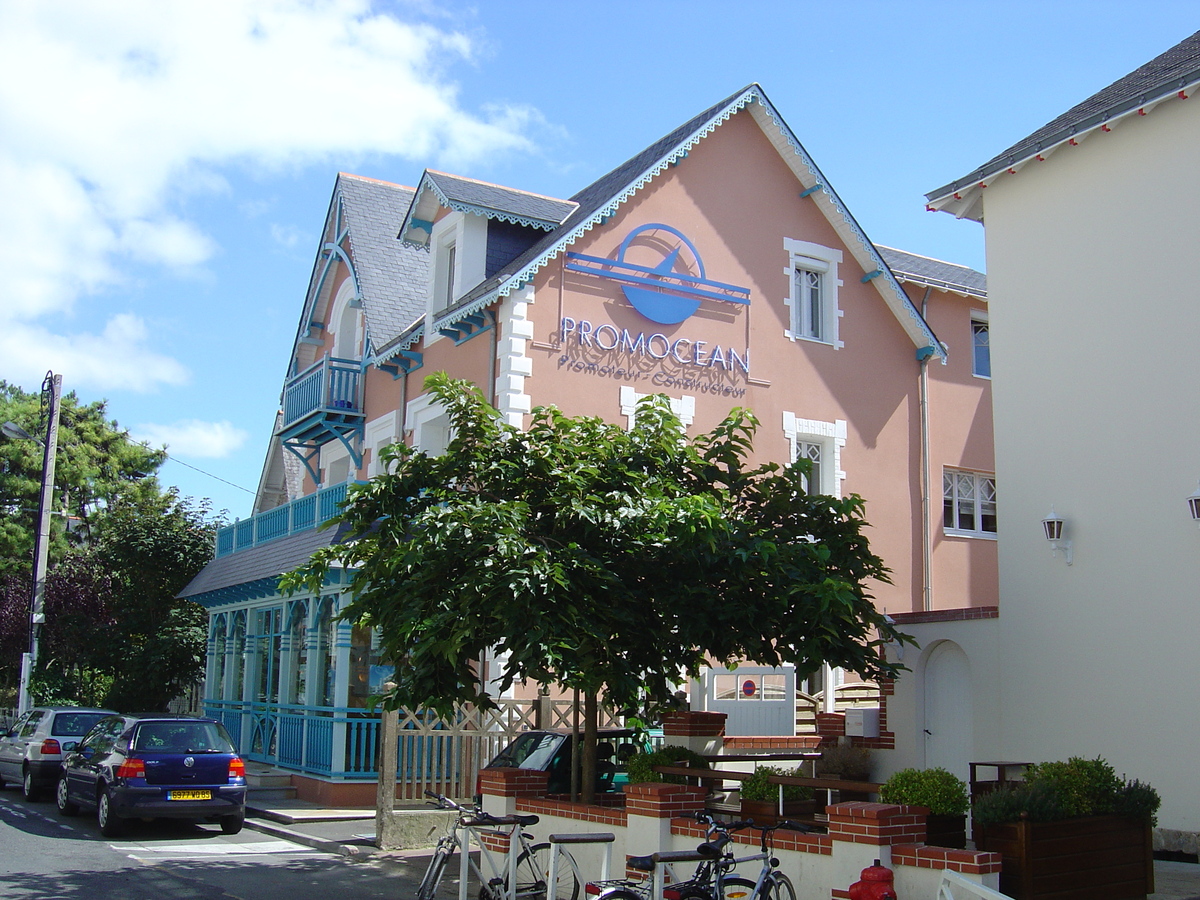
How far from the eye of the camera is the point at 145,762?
1394cm

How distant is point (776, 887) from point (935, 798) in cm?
140

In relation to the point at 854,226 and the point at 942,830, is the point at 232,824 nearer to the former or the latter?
the point at 942,830

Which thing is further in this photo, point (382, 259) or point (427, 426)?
point (382, 259)

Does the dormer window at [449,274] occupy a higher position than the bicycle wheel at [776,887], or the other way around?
the dormer window at [449,274]

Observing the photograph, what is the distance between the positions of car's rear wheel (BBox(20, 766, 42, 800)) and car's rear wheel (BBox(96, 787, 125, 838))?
444cm

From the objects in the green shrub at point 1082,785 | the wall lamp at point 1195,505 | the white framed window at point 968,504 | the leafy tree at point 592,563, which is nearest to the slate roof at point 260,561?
the leafy tree at point 592,563

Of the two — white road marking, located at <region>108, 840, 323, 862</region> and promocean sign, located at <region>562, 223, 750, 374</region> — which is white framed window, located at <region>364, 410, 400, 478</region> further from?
white road marking, located at <region>108, 840, 323, 862</region>

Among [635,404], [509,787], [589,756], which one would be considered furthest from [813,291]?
[509,787]

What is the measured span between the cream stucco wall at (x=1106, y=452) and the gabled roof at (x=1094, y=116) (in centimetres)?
27

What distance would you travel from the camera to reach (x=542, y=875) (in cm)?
965

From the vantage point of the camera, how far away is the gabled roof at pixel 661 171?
17.6 meters

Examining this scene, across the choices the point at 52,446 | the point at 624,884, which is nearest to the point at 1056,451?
the point at 624,884

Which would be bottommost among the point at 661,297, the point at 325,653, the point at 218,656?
the point at 218,656

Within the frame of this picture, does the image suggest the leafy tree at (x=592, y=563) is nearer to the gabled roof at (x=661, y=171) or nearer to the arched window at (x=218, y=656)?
the gabled roof at (x=661, y=171)
